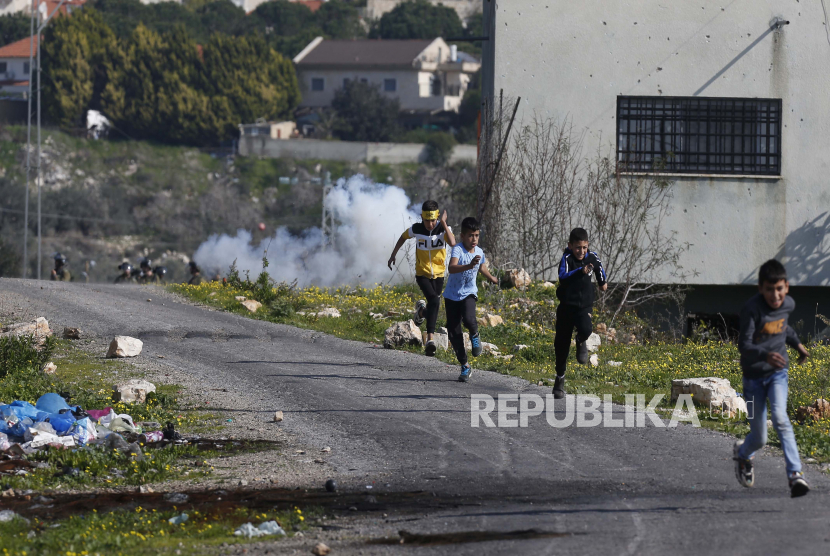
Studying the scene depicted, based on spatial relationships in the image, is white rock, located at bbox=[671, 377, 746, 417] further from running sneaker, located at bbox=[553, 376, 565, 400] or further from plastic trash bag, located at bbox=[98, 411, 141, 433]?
plastic trash bag, located at bbox=[98, 411, 141, 433]

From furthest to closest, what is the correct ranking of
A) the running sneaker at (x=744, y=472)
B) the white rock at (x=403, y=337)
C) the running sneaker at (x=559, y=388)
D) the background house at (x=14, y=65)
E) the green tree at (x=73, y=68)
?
the background house at (x=14, y=65) < the green tree at (x=73, y=68) < the white rock at (x=403, y=337) < the running sneaker at (x=559, y=388) < the running sneaker at (x=744, y=472)

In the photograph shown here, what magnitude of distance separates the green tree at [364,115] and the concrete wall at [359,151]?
18.7 feet

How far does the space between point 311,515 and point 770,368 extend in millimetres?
3111

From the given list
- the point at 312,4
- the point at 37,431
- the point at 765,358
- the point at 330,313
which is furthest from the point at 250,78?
the point at 765,358

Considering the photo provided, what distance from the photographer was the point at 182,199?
7644 cm

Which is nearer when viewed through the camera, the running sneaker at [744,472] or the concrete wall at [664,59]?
the running sneaker at [744,472]

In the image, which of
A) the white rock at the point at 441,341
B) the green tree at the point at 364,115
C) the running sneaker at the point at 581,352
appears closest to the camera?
the running sneaker at the point at 581,352

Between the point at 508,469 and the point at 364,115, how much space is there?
8125 centimetres

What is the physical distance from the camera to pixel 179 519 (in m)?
6.22

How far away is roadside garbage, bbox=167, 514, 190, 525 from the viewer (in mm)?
6191

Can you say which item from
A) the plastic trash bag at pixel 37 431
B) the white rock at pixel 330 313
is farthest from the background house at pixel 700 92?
the plastic trash bag at pixel 37 431

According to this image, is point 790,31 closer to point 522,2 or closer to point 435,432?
point 522,2

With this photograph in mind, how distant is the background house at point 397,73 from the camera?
9575 centimetres

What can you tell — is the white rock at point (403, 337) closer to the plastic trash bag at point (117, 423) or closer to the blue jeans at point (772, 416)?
the plastic trash bag at point (117, 423)
